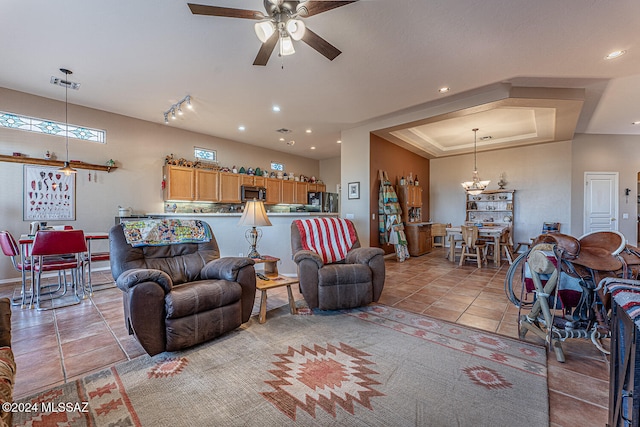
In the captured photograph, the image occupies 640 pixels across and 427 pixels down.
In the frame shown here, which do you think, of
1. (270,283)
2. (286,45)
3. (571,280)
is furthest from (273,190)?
(571,280)

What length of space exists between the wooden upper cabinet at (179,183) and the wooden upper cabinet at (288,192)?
274 cm

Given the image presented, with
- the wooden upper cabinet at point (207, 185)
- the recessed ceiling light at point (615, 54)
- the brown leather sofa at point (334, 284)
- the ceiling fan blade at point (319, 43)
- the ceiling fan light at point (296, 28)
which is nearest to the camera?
the ceiling fan light at point (296, 28)

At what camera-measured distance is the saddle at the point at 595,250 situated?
1.82 meters

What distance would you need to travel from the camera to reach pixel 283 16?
2.09 m

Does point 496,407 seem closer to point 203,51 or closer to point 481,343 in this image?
point 481,343

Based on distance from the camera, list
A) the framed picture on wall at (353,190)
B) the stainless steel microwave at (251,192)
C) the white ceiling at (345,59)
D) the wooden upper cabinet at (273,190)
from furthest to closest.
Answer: the wooden upper cabinet at (273,190)
the stainless steel microwave at (251,192)
the framed picture on wall at (353,190)
the white ceiling at (345,59)

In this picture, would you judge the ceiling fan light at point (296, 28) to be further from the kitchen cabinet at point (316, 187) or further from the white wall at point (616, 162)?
the white wall at point (616, 162)

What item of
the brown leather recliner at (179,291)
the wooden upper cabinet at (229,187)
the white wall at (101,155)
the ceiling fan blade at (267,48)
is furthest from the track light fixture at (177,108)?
the brown leather recliner at (179,291)

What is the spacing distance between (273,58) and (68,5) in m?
1.88

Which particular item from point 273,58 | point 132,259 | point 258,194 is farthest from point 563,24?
point 258,194

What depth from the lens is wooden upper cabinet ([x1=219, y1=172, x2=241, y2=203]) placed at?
6.49 m

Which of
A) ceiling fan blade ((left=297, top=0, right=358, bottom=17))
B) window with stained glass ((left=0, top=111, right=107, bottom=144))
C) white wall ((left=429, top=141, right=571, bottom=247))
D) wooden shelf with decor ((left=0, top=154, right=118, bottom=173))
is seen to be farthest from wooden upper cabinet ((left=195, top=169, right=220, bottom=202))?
white wall ((left=429, top=141, right=571, bottom=247))

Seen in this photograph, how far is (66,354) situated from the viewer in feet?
6.84

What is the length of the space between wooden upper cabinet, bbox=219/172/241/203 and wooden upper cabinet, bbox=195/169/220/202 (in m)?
0.14
